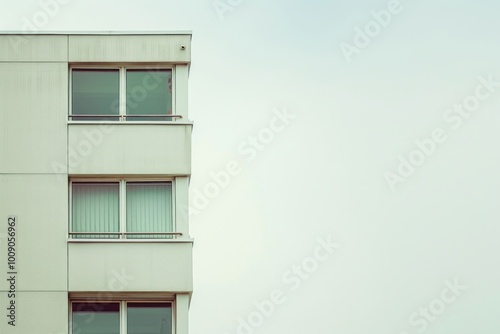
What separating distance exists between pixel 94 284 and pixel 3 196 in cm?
327

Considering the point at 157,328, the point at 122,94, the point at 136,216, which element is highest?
the point at 122,94

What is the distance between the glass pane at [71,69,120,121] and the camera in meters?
37.8

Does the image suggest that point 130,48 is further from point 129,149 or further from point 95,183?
point 95,183

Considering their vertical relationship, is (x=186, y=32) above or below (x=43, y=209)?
above

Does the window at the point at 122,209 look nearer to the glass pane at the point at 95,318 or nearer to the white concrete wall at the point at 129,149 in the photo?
the white concrete wall at the point at 129,149

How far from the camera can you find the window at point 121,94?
1484 inches

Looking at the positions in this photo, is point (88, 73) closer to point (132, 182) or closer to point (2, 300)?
point (132, 182)

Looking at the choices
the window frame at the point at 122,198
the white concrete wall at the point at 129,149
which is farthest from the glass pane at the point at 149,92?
the window frame at the point at 122,198

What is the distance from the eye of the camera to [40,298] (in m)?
36.0

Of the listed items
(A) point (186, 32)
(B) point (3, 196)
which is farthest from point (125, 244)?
(A) point (186, 32)

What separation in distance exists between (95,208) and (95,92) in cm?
311

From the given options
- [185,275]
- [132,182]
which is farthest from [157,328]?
[132,182]

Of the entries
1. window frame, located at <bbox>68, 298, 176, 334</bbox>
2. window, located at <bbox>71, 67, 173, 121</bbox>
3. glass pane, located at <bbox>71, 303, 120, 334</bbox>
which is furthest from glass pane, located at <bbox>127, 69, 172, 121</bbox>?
glass pane, located at <bbox>71, 303, 120, 334</bbox>

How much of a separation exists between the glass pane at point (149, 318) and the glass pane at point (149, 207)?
1829 mm
